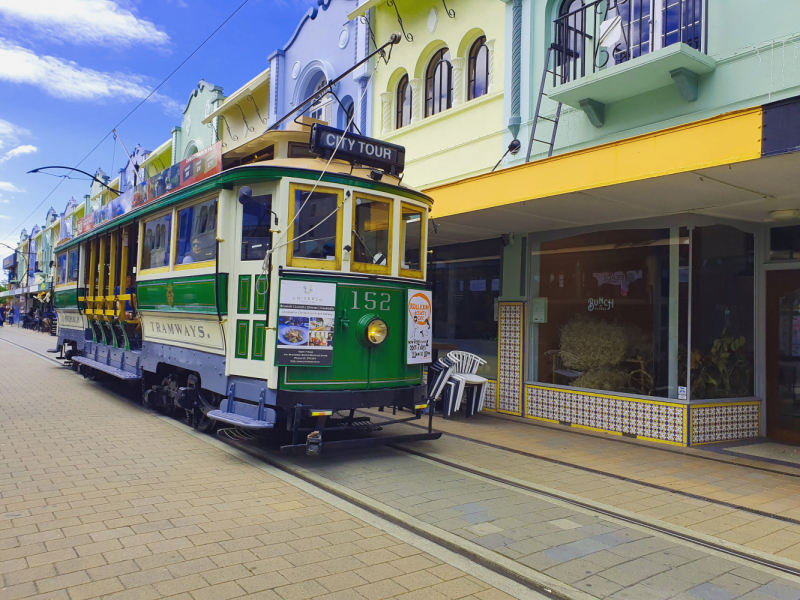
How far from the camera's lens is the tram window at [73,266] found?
13.2 m

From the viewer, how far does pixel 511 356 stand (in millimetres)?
10078

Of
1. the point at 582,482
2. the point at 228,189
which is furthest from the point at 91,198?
the point at 582,482

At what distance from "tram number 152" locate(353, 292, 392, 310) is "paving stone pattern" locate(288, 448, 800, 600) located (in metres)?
1.71

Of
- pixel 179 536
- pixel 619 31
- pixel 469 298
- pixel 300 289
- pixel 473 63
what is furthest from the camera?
pixel 473 63

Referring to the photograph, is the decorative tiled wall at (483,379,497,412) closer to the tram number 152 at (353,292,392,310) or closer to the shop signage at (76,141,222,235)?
the tram number 152 at (353,292,392,310)

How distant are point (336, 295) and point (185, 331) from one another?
8.01 feet

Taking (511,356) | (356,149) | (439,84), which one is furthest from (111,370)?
(439,84)

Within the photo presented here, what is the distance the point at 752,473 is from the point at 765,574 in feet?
9.51

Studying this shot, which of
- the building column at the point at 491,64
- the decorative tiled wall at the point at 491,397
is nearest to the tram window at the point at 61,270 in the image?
the decorative tiled wall at the point at 491,397

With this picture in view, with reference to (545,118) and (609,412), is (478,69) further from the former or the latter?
(609,412)

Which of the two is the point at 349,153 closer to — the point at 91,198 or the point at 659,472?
the point at 659,472

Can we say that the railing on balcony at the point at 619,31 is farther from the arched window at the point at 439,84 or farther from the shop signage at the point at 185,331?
the shop signage at the point at 185,331

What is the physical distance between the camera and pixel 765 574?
157 inches

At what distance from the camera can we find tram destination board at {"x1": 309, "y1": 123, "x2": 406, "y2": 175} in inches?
259
